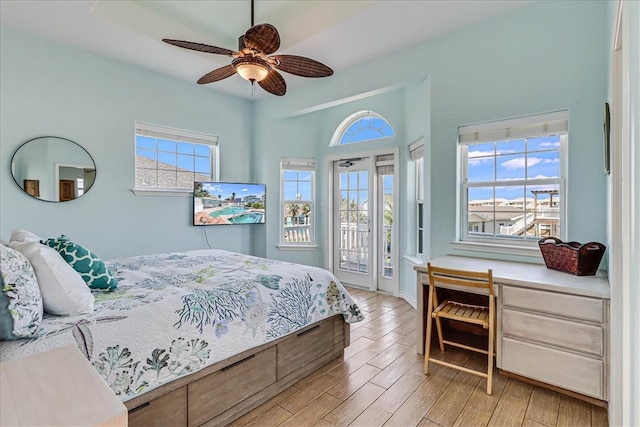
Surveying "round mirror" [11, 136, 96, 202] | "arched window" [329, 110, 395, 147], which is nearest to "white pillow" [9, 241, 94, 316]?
"round mirror" [11, 136, 96, 202]

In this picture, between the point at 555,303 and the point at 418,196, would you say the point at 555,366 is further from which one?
the point at 418,196

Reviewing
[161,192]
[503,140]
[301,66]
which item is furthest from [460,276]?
[161,192]

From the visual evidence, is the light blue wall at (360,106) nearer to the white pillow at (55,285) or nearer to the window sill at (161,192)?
the window sill at (161,192)

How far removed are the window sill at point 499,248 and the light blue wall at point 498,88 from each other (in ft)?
0.42

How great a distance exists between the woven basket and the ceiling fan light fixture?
103 inches

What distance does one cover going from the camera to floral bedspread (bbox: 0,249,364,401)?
1391mm

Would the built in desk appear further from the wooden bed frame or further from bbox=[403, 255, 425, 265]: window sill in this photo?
bbox=[403, 255, 425, 265]: window sill

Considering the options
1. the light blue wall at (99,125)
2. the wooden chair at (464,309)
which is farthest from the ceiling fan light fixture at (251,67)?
the wooden chair at (464,309)

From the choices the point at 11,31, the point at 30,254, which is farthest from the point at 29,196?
the point at 30,254

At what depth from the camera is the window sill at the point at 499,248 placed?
2656 mm

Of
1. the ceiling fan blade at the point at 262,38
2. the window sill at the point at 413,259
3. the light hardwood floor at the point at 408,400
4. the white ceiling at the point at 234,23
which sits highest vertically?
the white ceiling at the point at 234,23

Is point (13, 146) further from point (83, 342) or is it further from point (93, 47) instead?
point (83, 342)

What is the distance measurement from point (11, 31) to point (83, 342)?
10.9ft

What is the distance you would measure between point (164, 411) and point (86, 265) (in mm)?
973
